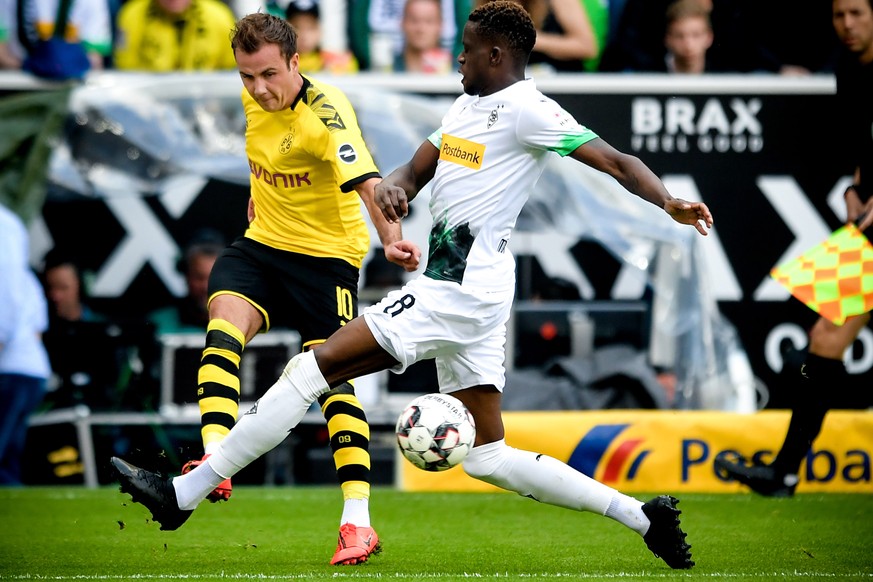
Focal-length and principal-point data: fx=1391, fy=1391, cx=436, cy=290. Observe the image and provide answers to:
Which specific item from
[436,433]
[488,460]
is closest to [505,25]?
[436,433]

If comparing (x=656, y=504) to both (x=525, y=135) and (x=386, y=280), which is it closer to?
(x=525, y=135)

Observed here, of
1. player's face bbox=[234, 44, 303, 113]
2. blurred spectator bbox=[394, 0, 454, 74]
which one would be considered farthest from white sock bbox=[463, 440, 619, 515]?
blurred spectator bbox=[394, 0, 454, 74]

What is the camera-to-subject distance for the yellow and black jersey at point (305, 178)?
6.37 m

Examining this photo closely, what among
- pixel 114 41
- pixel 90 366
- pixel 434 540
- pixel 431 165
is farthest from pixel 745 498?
pixel 114 41

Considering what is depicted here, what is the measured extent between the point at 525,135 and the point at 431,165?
1.57 feet

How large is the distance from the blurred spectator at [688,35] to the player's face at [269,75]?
19.3 feet

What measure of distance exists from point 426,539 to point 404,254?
219 centimetres

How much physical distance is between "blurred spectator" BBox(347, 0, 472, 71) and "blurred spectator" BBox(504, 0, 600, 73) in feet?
2.38

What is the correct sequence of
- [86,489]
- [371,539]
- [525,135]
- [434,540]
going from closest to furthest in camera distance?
1. [525,135]
2. [371,539]
3. [434,540]
4. [86,489]

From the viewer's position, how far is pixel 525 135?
5.51m

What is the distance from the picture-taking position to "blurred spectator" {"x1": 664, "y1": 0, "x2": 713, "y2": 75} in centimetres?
1153

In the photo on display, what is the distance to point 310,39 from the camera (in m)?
11.5

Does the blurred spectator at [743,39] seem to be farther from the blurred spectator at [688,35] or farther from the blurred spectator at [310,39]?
the blurred spectator at [310,39]

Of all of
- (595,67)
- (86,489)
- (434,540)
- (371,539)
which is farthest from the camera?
(595,67)
